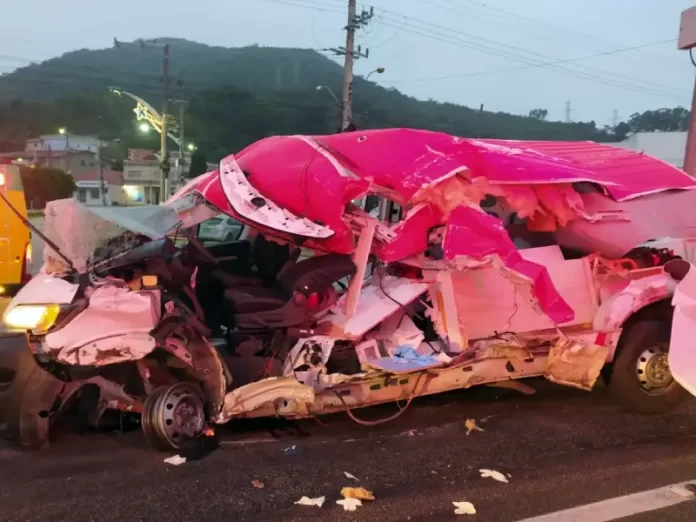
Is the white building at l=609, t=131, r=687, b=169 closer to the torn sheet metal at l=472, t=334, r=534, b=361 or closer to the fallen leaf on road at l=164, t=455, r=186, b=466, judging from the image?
the torn sheet metal at l=472, t=334, r=534, b=361

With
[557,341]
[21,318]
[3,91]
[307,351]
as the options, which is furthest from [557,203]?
[3,91]

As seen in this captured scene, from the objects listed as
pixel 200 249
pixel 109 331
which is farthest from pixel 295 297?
pixel 109 331


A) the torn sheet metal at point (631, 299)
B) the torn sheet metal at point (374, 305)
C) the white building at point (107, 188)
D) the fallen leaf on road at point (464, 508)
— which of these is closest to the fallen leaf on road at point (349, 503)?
the fallen leaf on road at point (464, 508)

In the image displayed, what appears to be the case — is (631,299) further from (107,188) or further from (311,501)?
(107,188)

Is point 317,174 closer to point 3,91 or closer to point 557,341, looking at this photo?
point 557,341

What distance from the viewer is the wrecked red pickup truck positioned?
13.1 ft

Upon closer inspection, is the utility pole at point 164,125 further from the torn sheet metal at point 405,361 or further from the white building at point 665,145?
the torn sheet metal at point 405,361

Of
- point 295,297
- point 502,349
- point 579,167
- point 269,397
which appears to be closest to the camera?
point 269,397

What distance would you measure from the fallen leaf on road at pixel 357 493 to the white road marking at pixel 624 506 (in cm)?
85

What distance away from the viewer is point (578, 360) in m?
4.83

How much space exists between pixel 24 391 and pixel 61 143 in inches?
3317

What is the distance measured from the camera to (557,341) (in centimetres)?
491

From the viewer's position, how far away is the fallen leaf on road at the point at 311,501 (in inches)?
134

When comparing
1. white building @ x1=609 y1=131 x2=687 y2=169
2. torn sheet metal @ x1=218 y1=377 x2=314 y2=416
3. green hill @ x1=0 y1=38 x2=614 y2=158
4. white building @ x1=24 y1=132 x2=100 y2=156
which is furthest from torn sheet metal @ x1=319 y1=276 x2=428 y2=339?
white building @ x1=24 y1=132 x2=100 y2=156
